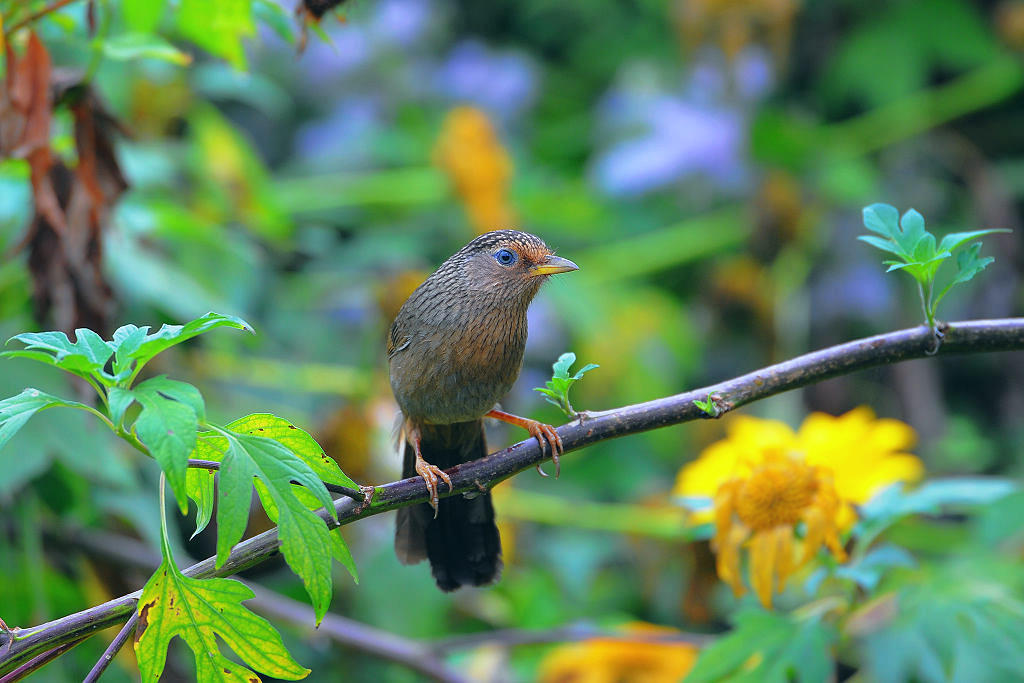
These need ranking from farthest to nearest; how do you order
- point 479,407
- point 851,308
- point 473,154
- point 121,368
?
point 851,308
point 473,154
point 479,407
point 121,368

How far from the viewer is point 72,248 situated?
76.6 inches

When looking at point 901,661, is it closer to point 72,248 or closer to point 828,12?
point 72,248

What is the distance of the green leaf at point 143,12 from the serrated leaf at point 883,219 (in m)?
1.37

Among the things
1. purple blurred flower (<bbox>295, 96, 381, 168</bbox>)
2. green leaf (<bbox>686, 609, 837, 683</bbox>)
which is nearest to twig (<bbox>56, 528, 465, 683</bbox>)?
green leaf (<bbox>686, 609, 837, 683</bbox>)

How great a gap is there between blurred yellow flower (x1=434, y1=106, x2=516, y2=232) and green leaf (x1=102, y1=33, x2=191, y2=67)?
1.69m

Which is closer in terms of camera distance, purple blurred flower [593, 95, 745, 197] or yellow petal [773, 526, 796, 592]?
yellow petal [773, 526, 796, 592]

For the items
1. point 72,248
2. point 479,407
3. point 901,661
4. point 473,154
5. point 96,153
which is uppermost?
point 473,154

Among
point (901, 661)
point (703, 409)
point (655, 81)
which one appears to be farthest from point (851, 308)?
point (703, 409)

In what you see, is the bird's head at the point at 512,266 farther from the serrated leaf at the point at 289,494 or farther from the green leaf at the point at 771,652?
the serrated leaf at the point at 289,494

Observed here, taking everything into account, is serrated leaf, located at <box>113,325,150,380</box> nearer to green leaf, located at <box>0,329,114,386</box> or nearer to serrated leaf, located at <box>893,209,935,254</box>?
green leaf, located at <box>0,329,114,386</box>

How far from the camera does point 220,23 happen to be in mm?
1866

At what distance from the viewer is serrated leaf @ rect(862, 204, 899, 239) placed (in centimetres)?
140

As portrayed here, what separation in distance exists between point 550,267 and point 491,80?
2.74 metres

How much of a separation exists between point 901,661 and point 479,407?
954 mm
